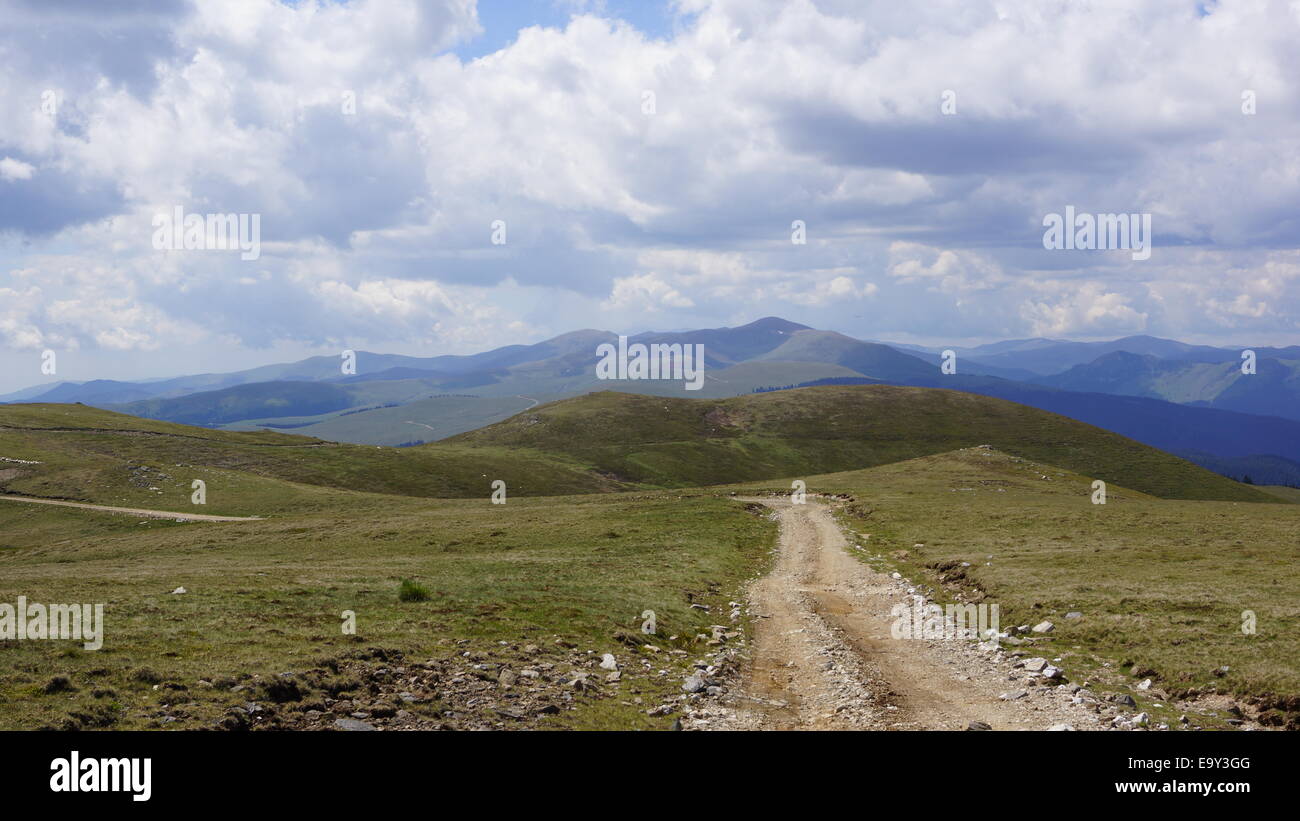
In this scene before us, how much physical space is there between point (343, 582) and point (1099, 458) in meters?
179

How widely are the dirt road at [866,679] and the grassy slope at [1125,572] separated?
2311 mm

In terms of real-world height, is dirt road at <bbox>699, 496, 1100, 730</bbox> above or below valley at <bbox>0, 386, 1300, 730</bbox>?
below

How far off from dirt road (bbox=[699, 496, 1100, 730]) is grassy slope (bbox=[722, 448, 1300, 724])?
2311 millimetres

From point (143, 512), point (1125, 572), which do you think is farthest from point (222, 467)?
point (1125, 572)

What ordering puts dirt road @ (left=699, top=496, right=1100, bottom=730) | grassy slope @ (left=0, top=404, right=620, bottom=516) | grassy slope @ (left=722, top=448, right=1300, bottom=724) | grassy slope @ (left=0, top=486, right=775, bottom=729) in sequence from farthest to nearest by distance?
grassy slope @ (left=0, top=404, right=620, bottom=516)
grassy slope @ (left=722, top=448, right=1300, bottom=724)
dirt road @ (left=699, top=496, right=1100, bottom=730)
grassy slope @ (left=0, top=486, right=775, bottom=729)

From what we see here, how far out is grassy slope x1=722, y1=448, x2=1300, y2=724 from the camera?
19.7 metres

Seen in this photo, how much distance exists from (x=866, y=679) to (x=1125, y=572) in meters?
19.8

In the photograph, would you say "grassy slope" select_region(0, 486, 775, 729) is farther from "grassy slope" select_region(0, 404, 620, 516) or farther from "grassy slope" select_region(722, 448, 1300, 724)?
"grassy slope" select_region(0, 404, 620, 516)

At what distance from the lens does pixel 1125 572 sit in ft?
107

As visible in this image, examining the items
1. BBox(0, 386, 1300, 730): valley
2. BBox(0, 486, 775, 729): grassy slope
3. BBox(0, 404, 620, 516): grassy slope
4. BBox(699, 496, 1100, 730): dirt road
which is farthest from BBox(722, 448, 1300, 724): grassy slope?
BBox(0, 404, 620, 516): grassy slope

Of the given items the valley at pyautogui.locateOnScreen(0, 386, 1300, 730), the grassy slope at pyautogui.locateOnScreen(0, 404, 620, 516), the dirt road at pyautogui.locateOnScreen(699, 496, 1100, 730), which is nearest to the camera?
the valley at pyautogui.locateOnScreen(0, 386, 1300, 730)

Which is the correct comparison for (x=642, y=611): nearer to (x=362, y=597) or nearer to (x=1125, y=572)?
(x=362, y=597)
